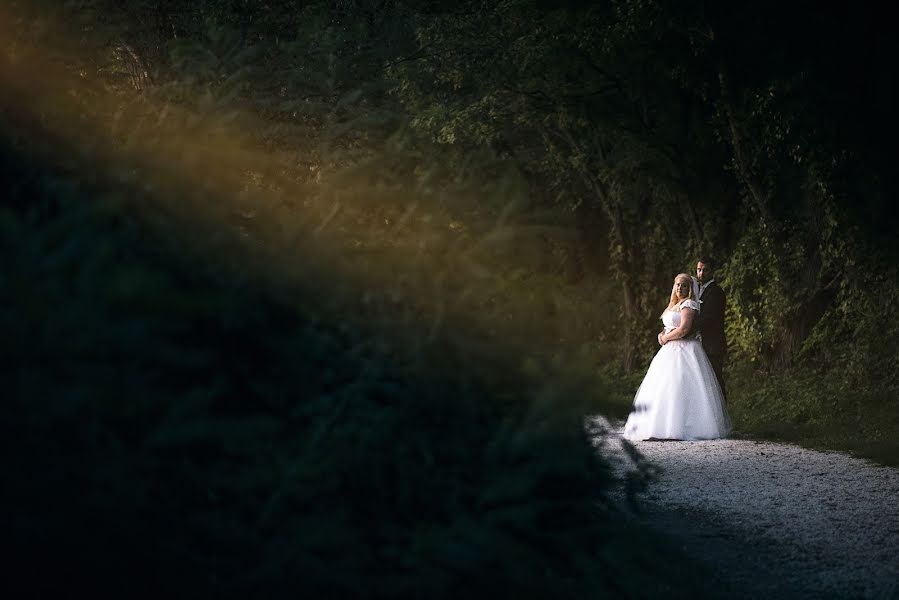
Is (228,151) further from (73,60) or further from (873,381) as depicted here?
(873,381)

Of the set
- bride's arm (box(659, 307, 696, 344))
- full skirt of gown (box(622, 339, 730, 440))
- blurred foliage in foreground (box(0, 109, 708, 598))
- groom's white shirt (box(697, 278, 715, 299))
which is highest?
groom's white shirt (box(697, 278, 715, 299))

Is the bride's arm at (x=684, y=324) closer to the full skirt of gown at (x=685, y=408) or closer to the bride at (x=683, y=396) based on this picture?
the bride at (x=683, y=396)

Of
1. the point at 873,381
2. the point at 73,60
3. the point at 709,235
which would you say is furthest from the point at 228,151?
the point at 709,235

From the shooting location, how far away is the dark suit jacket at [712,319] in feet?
56.2

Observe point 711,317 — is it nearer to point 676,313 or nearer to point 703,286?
point 703,286

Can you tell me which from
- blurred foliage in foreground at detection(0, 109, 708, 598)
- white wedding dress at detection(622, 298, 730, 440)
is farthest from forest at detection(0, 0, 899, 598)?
white wedding dress at detection(622, 298, 730, 440)

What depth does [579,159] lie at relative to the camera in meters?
25.3

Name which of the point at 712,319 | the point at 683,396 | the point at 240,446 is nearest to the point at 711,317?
the point at 712,319

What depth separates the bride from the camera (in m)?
16.0

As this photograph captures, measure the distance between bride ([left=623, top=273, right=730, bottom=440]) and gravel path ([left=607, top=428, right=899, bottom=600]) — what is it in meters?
1.55

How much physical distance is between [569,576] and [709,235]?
60.5ft

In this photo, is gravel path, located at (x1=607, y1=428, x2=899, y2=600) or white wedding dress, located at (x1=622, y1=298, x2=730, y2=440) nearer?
gravel path, located at (x1=607, y1=428, x2=899, y2=600)

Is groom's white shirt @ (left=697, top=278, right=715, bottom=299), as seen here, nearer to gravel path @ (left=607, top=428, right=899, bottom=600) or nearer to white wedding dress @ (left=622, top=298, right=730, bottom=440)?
white wedding dress @ (left=622, top=298, right=730, bottom=440)

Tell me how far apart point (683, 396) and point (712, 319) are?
152 cm
